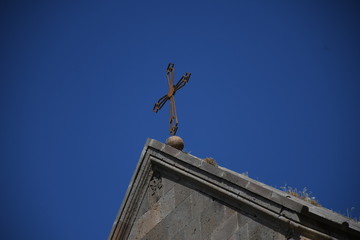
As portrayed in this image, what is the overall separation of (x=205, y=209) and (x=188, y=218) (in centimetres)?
30

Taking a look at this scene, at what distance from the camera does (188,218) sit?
7684 millimetres

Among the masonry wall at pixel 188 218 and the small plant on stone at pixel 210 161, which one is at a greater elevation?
the small plant on stone at pixel 210 161

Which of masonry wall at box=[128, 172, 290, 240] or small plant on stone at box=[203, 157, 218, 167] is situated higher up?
small plant on stone at box=[203, 157, 218, 167]

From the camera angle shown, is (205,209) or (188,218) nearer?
(205,209)

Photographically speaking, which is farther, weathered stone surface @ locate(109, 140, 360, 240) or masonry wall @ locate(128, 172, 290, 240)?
masonry wall @ locate(128, 172, 290, 240)

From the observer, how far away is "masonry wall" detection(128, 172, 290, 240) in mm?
6926

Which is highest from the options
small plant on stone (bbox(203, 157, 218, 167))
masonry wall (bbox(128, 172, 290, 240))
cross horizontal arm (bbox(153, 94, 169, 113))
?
cross horizontal arm (bbox(153, 94, 169, 113))

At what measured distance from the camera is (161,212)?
8.11m

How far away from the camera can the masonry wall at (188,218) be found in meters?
6.93

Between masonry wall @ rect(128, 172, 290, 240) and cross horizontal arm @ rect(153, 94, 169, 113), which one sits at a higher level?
cross horizontal arm @ rect(153, 94, 169, 113)

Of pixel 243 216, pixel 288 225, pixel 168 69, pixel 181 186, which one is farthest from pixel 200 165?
pixel 168 69

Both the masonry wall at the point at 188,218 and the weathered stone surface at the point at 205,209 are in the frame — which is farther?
the masonry wall at the point at 188,218

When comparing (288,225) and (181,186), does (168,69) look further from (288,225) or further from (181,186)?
(288,225)

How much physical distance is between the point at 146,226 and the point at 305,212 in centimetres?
258
